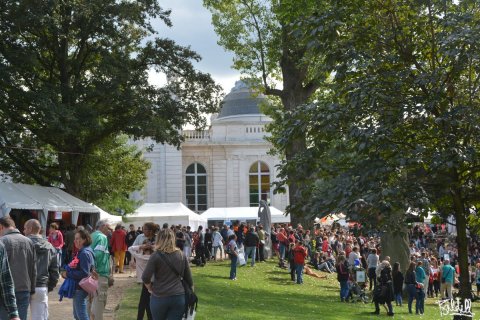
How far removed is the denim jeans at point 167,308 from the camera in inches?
303

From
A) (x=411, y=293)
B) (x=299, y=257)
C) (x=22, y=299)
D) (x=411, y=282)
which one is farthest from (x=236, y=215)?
(x=22, y=299)

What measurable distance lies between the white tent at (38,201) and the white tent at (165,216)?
26.2ft

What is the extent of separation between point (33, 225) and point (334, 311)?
10772 millimetres

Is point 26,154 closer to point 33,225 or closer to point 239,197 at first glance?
point 33,225

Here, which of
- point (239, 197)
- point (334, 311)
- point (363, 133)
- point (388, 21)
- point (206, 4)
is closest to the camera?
point (363, 133)

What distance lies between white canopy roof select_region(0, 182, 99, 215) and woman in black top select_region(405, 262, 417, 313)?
38.0 feet

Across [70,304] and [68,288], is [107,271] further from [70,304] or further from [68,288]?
[70,304]

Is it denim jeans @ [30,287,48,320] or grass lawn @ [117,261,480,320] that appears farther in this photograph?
grass lawn @ [117,261,480,320]

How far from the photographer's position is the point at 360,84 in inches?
441

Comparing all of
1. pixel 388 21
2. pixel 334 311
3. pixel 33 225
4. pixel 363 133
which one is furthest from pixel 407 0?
pixel 334 311

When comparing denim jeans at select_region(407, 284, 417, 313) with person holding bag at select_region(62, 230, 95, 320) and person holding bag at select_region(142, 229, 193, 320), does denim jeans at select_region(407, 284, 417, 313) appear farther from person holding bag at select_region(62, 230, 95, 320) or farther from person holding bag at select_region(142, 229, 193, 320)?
person holding bag at select_region(142, 229, 193, 320)

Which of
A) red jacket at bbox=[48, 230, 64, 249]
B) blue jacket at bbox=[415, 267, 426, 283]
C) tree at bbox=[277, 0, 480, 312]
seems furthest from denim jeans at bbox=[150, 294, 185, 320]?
blue jacket at bbox=[415, 267, 426, 283]

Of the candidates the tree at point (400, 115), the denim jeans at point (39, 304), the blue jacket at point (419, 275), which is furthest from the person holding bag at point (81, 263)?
the blue jacket at point (419, 275)

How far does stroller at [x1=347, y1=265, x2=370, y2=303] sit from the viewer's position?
2114 centimetres
